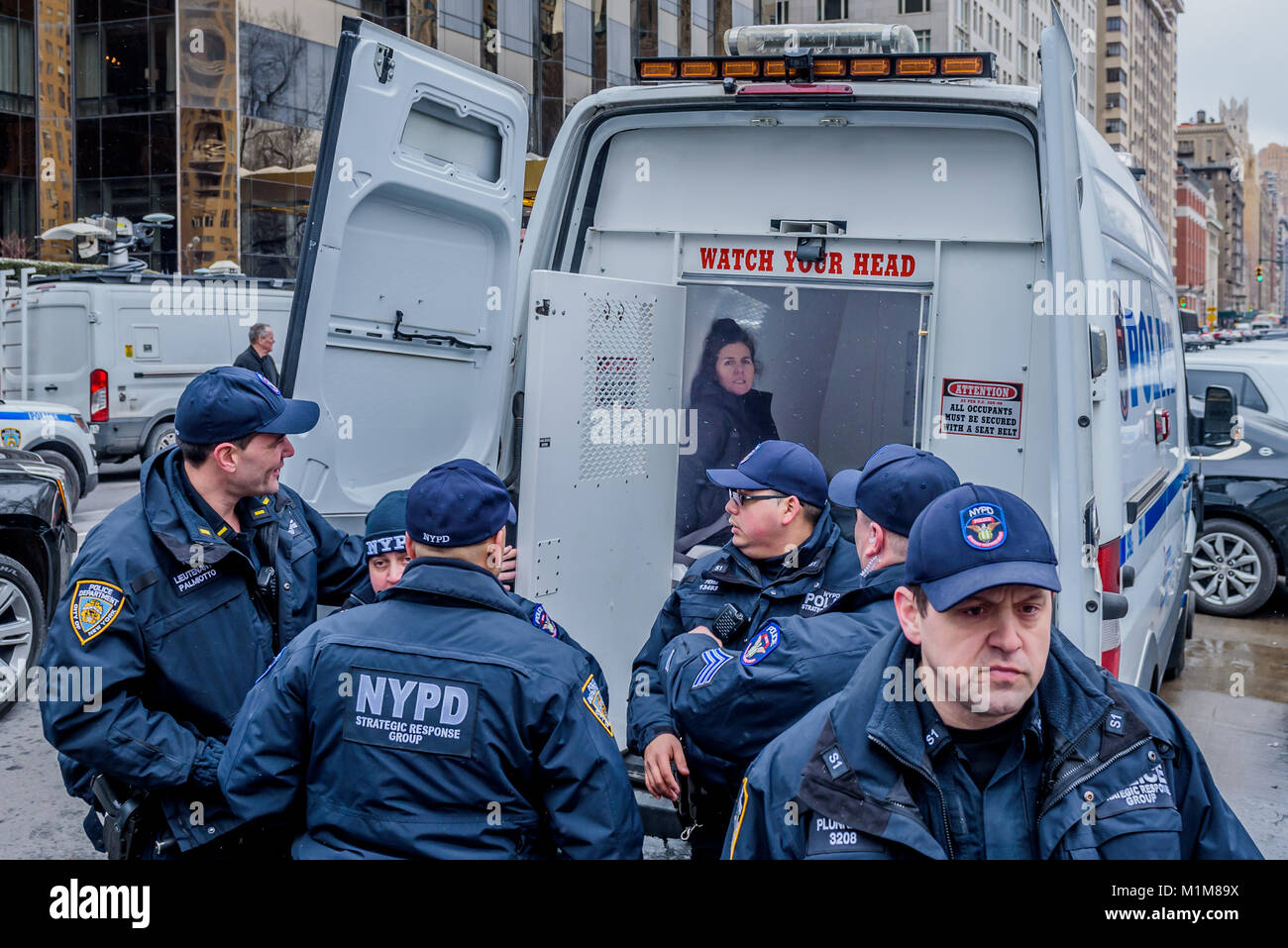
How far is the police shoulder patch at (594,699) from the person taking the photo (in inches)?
101

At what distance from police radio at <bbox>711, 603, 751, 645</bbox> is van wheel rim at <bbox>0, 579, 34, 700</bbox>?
14.9 feet

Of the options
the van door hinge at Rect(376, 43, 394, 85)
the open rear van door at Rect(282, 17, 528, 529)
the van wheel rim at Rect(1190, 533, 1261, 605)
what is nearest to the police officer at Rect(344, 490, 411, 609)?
the open rear van door at Rect(282, 17, 528, 529)

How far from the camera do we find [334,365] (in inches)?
164

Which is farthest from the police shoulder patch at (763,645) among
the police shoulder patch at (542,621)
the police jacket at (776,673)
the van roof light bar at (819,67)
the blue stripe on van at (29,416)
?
the blue stripe on van at (29,416)

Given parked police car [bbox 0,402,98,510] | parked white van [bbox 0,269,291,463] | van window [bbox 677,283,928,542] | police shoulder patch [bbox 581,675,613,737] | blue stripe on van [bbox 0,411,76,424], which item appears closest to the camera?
police shoulder patch [bbox 581,675,613,737]

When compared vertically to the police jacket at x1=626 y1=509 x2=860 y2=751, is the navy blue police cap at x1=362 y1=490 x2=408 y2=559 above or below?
above

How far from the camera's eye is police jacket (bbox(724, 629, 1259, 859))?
1.82 meters

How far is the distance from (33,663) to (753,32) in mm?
4883

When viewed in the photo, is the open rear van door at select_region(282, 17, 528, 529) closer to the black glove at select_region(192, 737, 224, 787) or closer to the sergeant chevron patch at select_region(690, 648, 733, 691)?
the black glove at select_region(192, 737, 224, 787)

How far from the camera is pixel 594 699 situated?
263cm

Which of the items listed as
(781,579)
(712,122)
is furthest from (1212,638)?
(781,579)

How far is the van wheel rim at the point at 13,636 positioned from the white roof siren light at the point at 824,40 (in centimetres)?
450

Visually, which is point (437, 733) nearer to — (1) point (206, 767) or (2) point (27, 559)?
(1) point (206, 767)

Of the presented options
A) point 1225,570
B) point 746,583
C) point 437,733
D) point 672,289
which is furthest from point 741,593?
point 1225,570
